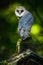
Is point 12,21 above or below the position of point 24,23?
below

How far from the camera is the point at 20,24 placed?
16.3 ft

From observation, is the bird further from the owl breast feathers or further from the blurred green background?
the blurred green background

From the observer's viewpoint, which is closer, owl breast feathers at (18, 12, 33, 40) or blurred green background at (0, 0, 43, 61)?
owl breast feathers at (18, 12, 33, 40)

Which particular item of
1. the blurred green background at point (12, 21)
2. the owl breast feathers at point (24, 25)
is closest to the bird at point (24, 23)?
the owl breast feathers at point (24, 25)

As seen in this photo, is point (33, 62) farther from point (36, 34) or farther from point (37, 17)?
point (37, 17)

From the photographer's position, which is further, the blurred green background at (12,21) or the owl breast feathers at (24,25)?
the blurred green background at (12,21)

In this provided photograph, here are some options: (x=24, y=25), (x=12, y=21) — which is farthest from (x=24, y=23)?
(x=12, y=21)

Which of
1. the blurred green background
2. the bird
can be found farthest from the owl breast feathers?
the blurred green background

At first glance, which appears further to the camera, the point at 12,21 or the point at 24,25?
the point at 12,21

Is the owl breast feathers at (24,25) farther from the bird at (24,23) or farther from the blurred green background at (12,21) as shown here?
the blurred green background at (12,21)

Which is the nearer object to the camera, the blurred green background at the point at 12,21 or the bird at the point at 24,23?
the bird at the point at 24,23

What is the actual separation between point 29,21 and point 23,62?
569mm

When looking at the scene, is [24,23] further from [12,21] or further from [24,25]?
[12,21]

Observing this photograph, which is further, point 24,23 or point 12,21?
point 12,21
